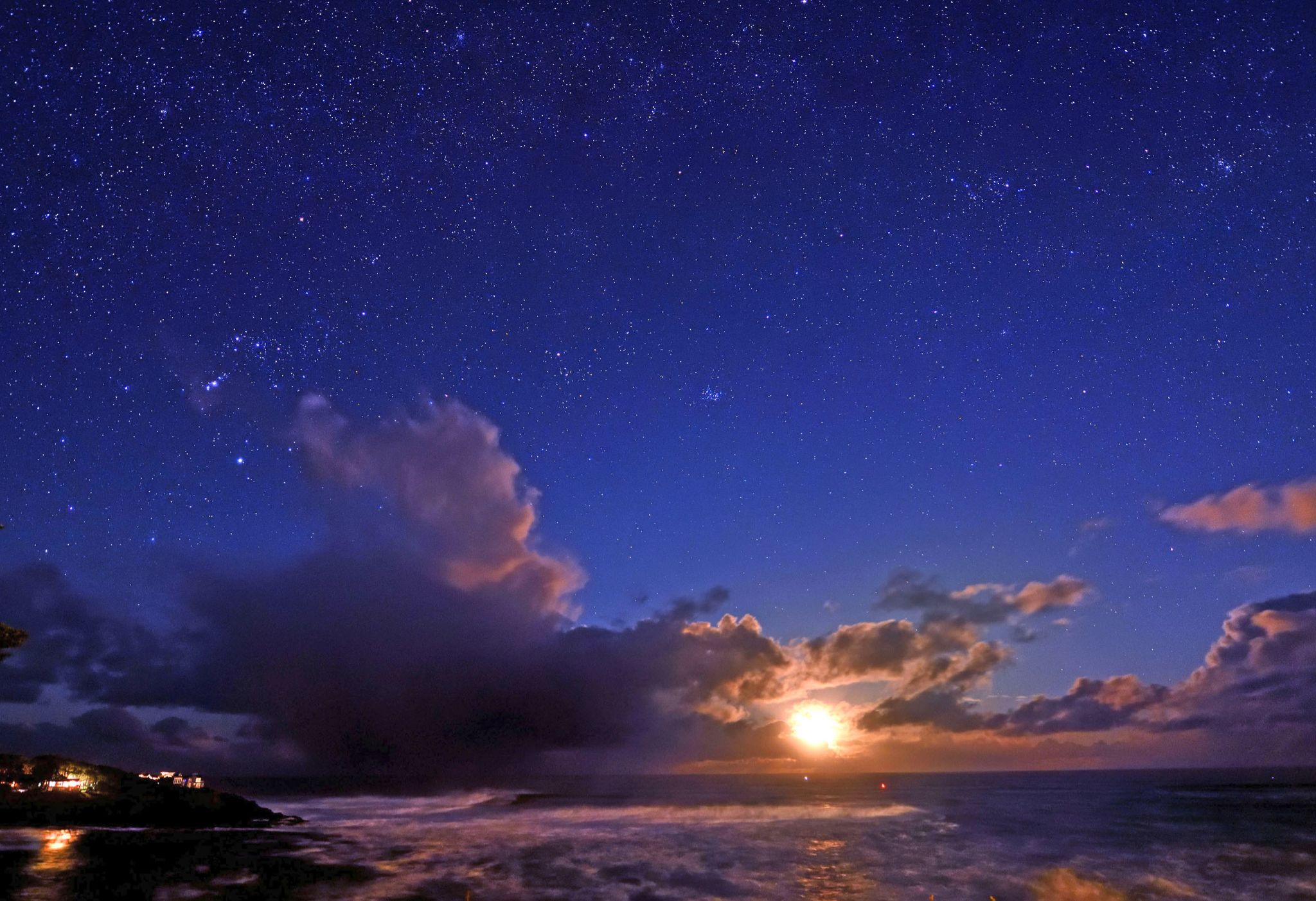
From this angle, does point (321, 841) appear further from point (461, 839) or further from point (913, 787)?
point (913, 787)

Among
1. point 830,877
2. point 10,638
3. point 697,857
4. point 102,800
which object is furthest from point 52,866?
point 830,877

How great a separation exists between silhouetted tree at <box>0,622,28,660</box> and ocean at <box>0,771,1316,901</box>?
9.88m

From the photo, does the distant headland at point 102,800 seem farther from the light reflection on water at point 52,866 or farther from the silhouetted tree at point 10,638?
the silhouetted tree at point 10,638

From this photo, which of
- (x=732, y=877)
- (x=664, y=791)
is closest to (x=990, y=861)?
(x=732, y=877)

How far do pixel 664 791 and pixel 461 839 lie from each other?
375 ft

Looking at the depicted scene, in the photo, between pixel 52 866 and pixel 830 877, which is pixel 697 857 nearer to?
pixel 830 877

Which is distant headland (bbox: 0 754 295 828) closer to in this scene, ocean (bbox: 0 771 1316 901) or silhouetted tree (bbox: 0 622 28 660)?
ocean (bbox: 0 771 1316 901)

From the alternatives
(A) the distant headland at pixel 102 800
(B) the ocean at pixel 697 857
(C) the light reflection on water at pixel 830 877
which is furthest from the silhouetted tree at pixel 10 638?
(C) the light reflection on water at pixel 830 877

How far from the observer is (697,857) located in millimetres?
43438

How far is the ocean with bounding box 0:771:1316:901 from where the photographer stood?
31.8m

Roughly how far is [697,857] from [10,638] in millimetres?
38373

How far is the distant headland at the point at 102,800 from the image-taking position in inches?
2068

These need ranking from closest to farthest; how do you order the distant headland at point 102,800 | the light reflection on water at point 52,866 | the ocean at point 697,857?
the light reflection on water at point 52,866, the ocean at point 697,857, the distant headland at point 102,800

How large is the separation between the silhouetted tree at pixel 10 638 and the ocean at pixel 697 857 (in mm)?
9881
